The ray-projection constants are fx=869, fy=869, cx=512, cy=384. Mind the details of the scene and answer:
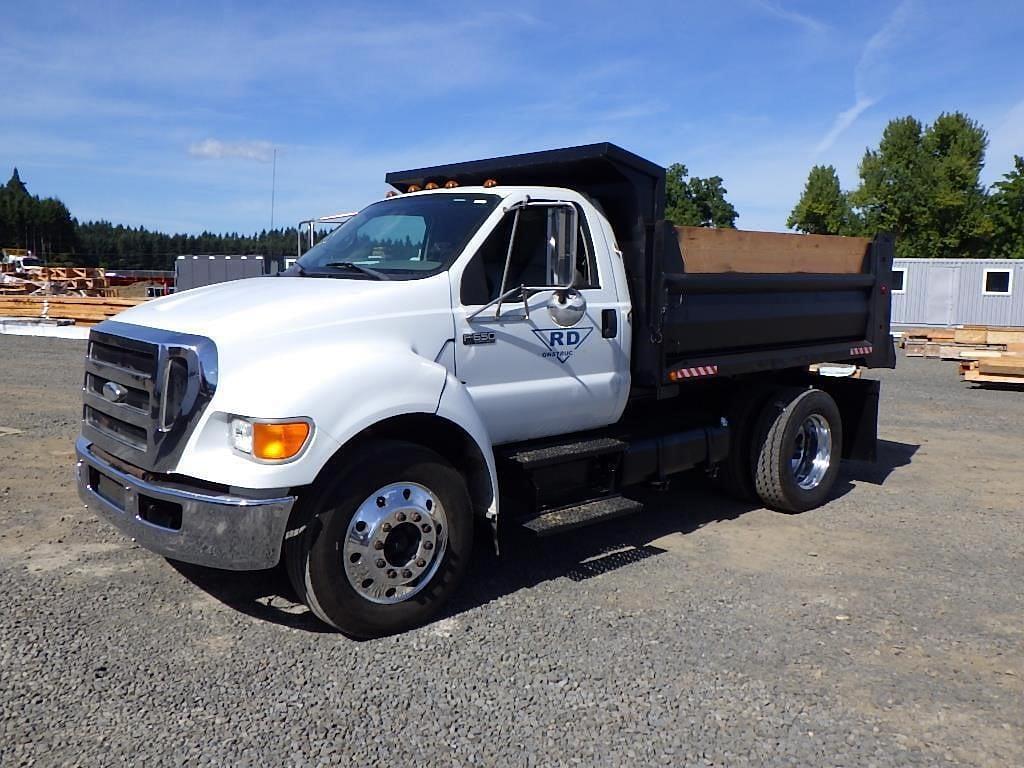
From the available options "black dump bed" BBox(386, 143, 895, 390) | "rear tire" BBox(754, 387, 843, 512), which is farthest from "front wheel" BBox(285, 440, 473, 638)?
"rear tire" BBox(754, 387, 843, 512)

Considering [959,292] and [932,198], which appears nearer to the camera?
[959,292]

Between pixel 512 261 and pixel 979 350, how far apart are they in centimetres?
1675

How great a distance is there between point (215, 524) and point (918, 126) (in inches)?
2395

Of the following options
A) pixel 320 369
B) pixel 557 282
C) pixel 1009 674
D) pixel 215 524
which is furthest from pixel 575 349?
pixel 1009 674

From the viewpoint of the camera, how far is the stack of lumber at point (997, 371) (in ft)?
48.7

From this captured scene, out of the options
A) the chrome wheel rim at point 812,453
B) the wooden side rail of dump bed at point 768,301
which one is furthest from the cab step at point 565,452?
the chrome wheel rim at point 812,453

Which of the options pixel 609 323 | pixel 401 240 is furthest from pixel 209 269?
pixel 609 323

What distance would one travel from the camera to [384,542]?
4.31 m

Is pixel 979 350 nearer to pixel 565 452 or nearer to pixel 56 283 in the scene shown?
pixel 565 452

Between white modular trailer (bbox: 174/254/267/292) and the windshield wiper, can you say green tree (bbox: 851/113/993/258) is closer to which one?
white modular trailer (bbox: 174/254/267/292)

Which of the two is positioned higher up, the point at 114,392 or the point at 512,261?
the point at 512,261

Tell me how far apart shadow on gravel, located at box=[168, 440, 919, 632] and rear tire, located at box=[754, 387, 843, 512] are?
36cm

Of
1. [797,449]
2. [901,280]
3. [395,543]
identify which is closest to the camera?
[395,543]

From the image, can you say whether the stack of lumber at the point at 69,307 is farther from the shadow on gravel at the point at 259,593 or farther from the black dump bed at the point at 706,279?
the black dump bed at the point at 706,279
